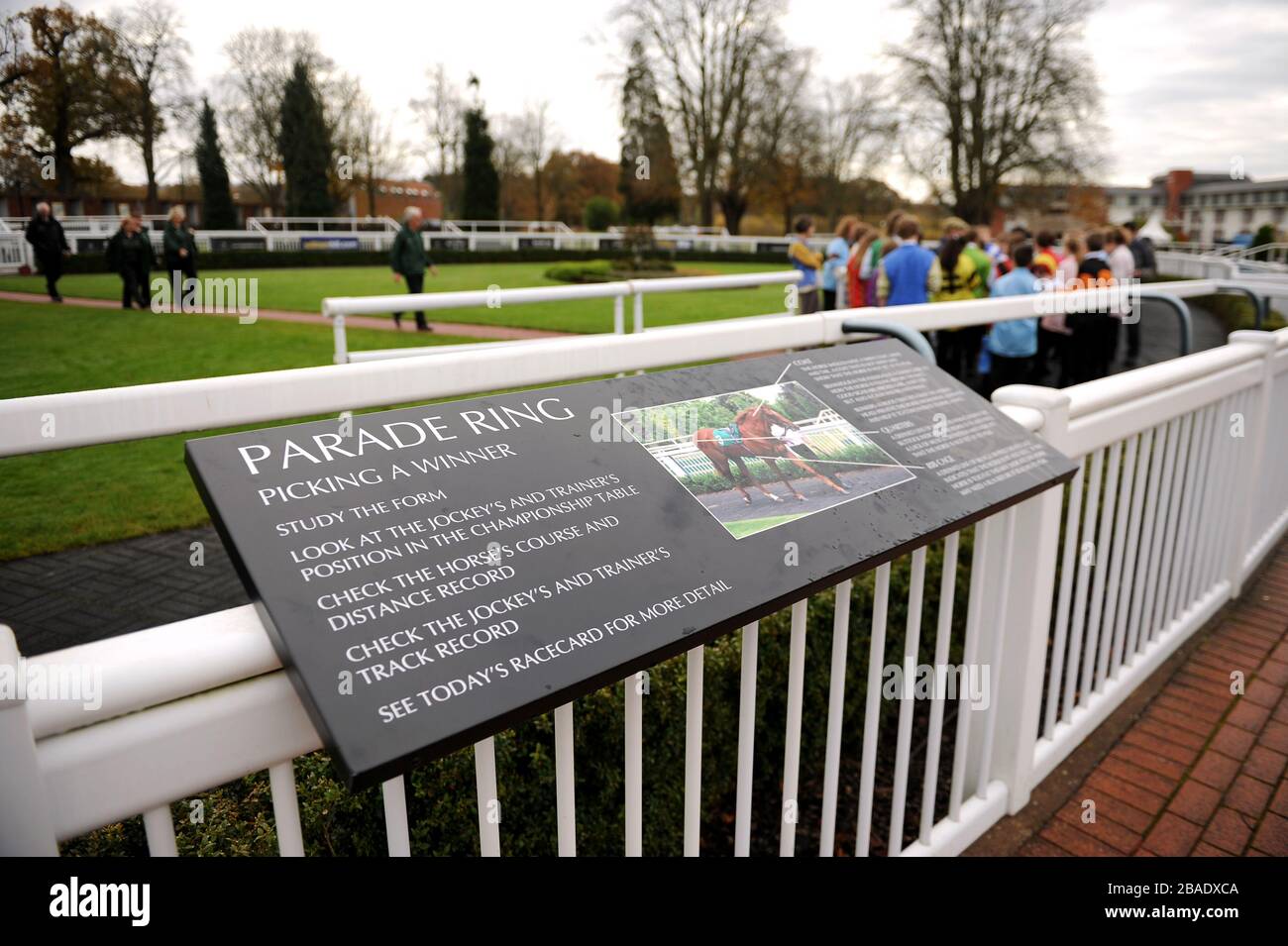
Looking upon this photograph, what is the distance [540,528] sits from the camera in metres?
1.28

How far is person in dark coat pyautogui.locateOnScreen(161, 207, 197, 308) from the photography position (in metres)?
12.1

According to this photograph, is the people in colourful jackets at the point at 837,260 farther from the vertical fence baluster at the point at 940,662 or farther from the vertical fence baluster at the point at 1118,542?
the vertical fence baluster at the point at 940,662

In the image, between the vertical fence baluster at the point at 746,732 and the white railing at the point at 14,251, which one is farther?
the white railing at the point at 14,251

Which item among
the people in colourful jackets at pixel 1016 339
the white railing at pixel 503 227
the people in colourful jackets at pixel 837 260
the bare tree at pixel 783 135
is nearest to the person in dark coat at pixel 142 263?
the people in colourful jackets at pixel 837 260

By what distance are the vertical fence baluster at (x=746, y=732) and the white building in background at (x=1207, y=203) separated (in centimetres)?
9907

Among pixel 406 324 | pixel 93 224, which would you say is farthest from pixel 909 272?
pixel 93 224

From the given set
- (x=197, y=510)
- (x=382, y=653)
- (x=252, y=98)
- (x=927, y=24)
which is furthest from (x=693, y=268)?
(x=382, y=653)

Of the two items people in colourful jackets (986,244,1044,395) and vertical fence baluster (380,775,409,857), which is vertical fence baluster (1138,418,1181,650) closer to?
vertical fence baluster (380,775,409,857)

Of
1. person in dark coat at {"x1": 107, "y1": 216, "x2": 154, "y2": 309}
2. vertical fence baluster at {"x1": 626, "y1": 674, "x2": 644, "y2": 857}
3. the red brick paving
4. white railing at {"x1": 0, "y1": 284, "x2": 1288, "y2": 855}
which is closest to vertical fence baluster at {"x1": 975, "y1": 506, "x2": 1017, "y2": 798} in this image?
white railing at {"x1": 0, "y1": 284, "x2": 1288, "y2": 855}

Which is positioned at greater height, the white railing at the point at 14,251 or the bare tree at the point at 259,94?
the bare tree at the point at 259,94

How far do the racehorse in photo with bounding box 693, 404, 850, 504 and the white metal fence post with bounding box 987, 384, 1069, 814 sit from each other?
0.86 meters

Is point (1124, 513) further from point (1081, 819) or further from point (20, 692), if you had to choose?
point (20, 692)

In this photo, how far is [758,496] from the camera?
1.53 metres

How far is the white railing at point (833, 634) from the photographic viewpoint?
95cm
